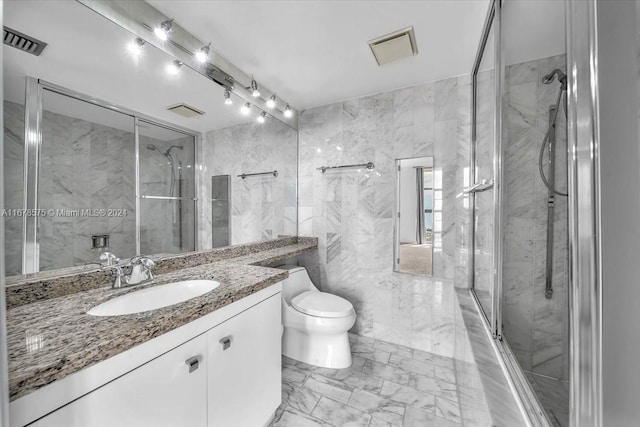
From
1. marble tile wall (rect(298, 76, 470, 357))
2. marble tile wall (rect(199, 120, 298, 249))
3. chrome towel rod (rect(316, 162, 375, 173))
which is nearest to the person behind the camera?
marble tile wall (rect(199, 120, 298, 249))

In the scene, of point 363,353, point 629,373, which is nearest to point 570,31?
point 629,373

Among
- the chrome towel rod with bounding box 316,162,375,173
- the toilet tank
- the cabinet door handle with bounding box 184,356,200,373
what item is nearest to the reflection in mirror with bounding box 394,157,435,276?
the chrome towel rod with bounding box 316,162,375,173

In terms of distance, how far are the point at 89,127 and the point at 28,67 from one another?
0.82 feet

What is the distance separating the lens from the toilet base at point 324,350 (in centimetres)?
183

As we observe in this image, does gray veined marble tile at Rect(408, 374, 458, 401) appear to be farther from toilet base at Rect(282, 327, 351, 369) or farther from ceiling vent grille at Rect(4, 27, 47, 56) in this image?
ceiling vent grille at Rect(4, 27, 47, 56)

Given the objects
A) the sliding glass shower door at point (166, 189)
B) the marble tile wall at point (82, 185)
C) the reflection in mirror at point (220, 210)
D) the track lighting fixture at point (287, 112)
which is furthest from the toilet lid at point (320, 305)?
the track lighting fixture at point (287, 112)

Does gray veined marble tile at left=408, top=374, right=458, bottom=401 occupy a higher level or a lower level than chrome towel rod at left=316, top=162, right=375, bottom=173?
lower

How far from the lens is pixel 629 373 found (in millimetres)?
423

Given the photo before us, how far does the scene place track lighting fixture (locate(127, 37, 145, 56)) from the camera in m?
1.23

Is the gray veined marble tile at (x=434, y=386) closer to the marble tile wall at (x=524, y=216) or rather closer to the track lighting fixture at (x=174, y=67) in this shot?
the marble tile wall at (x=524, y=216)

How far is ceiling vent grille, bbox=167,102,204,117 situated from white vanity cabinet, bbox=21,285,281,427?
4.06ft

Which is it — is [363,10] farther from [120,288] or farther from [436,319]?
[436,319]

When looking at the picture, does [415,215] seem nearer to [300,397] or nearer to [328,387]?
[328,387]

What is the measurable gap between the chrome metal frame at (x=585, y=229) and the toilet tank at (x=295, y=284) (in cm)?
171
